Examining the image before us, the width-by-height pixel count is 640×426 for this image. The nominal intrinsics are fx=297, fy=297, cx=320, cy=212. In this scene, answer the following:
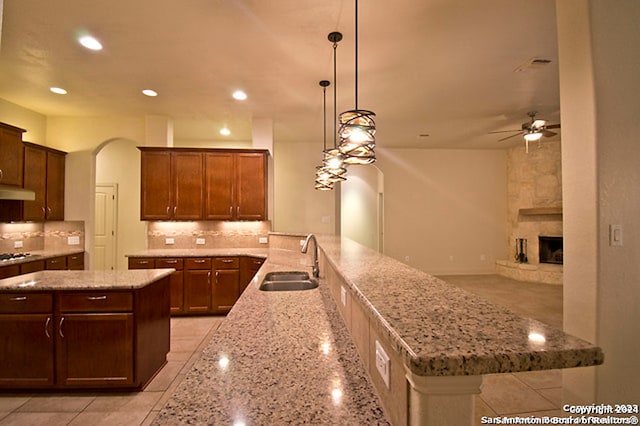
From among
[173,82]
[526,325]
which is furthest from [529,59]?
[173,82]

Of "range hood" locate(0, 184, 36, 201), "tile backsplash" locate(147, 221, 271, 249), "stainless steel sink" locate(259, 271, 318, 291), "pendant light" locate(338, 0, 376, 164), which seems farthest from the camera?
"tile backsplash" locate(147, 221, 271, 249)

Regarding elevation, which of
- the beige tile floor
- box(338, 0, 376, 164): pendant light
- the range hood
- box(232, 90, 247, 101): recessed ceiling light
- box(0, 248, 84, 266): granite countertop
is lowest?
the beige tile floor

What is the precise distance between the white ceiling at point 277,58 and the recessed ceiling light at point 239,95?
0.10 m

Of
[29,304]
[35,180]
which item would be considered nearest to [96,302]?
[29,304]

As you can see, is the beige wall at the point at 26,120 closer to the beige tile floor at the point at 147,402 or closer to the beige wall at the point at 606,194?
the beige tile floor at the point at 147,402

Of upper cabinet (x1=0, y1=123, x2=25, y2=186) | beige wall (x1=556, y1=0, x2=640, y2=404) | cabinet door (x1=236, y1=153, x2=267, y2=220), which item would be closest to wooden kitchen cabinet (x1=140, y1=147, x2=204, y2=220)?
cabinet door (x1=236, y1=153, x2=267, y2=220)

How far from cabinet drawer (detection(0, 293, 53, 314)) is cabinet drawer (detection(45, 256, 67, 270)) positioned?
6.92 feet

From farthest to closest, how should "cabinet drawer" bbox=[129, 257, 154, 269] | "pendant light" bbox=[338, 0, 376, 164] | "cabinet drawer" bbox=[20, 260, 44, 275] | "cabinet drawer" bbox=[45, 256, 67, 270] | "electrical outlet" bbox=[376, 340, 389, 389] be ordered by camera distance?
"cabinet drawer" bbox=[129, 257, 154, 269]
"cabinet drawer" bbox=[45, 256, 67, 270]
"cabinet drawer" bbox=[20, 260, 44, 275]
"pendant light" bbox=[338, 0, 376, 164]
"electrical outlet" bbox=[376, 340, 389, 389]

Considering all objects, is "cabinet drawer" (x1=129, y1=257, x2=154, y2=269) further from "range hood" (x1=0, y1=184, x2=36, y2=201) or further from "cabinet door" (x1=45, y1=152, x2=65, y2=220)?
"cabinet door" (x1=45, y1=152, x2=65, y2=220)

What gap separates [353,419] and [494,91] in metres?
4.30

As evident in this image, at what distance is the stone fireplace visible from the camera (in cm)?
619

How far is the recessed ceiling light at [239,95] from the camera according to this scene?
386 centimetres

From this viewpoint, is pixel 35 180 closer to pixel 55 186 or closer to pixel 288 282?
pixel 55 186

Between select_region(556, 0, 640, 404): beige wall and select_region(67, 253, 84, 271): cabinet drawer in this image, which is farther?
select_region(67, 253, 84, 271): cabinet drawer
